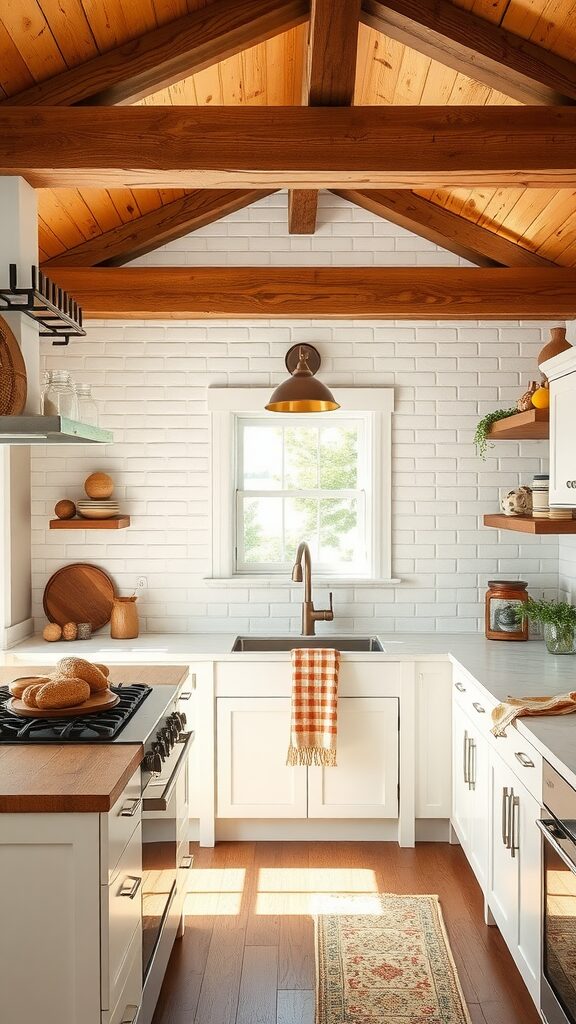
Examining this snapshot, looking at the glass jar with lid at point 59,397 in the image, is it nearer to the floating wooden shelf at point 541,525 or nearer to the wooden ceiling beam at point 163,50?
the wooden ceiling beam at point 163,50

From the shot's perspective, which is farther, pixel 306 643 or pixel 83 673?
pixel 306 643

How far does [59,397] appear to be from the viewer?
287cm

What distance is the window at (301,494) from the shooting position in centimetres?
507

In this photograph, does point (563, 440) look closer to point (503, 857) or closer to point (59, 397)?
point (503, 857)

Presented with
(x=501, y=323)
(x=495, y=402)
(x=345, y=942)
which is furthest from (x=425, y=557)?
(x=345, y=942)

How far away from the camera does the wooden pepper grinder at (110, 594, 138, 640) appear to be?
4777mm

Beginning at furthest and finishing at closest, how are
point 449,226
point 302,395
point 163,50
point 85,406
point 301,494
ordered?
point 301,494
point 449,226
point 302,395
point 163,50
point 85,406

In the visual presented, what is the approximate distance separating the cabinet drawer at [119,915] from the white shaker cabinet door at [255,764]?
1.82m

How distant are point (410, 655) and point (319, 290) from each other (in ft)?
6.20

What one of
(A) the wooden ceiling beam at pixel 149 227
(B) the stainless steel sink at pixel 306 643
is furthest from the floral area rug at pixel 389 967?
(A) the wooden ceiling beam at pixel 149 227

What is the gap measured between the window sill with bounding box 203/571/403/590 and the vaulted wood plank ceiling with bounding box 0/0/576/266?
1908 mm

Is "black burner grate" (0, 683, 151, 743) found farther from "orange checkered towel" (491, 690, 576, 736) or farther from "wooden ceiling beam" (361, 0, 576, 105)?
"wooden ceiling beam" (361, 0, 576, 105)

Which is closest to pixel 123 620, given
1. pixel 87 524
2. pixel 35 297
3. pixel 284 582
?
pixel 87 524

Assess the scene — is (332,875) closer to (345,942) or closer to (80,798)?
(345,942)
